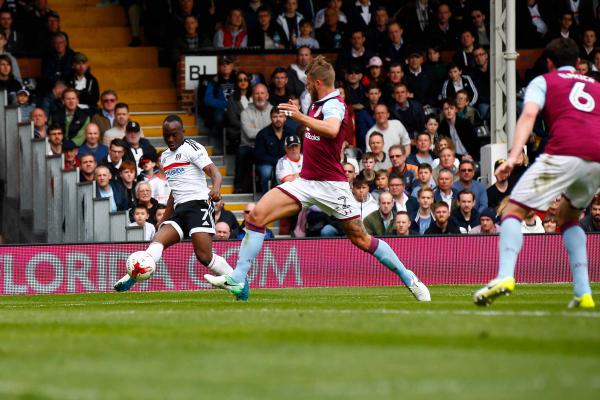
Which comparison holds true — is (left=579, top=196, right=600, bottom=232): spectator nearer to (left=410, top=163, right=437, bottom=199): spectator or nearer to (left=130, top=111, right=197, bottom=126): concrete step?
(left=410, top=163, right=437, bottom=199): spectator

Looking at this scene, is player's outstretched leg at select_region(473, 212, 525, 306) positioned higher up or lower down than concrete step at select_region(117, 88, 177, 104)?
lower down

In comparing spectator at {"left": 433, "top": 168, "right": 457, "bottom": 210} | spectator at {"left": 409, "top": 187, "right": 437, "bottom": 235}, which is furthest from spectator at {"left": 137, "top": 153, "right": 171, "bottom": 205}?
spectator at {"left": 433, "top": 168, "right": 457, "bottom": 210}

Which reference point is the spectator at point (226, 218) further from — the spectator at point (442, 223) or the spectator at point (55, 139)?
the spectator at point (442, 223)

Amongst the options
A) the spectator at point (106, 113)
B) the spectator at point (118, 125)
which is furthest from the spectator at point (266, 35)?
the spectator at point (118, 125)

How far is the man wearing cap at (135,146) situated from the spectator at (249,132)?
1810 millimetres

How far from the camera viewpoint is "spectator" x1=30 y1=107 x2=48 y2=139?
20266mm

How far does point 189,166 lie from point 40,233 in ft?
22.1

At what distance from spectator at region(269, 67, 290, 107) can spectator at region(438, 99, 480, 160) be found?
2.77 metres

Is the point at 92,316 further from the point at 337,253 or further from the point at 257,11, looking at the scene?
the point at 257,11

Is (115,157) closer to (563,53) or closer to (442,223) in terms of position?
(442,223)

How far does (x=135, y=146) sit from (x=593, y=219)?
721cm

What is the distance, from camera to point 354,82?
2267 centimetres

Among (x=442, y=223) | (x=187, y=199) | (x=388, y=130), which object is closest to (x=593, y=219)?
(x=442, y=223)

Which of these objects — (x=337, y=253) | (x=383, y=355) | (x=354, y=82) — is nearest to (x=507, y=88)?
(x=354, y=82)
